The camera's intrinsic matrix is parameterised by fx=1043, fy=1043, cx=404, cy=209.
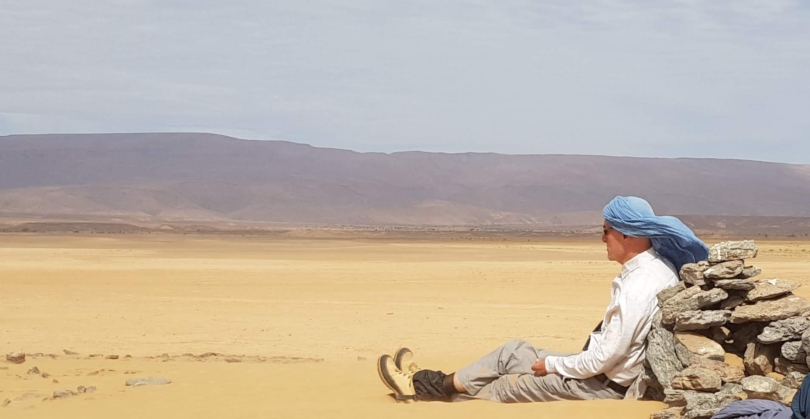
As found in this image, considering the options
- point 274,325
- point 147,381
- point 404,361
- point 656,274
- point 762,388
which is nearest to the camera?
point 762,388

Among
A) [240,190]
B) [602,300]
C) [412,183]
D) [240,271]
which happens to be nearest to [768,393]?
[602,300]

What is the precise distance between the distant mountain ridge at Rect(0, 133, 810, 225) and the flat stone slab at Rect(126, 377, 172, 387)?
11805cm

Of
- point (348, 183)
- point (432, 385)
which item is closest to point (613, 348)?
point (432, 385)

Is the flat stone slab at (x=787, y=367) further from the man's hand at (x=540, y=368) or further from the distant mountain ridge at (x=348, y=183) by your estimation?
the distant mountain ridge at (x=348, y=183)

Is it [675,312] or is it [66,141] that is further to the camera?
[66,141]

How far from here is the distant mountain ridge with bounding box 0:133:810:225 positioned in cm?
13712

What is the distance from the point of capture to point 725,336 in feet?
24.7

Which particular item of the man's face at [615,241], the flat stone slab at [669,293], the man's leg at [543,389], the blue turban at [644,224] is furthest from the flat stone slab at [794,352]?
the man's face at [615,241]

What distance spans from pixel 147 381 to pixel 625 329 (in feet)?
16.0

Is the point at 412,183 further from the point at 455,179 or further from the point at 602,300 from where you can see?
the point at 602,300

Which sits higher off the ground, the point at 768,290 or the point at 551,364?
the point at 768,290

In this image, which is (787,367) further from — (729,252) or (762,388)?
(729,252)

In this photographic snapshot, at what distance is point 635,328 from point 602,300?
13991 mm

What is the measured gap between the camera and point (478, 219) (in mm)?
137125
